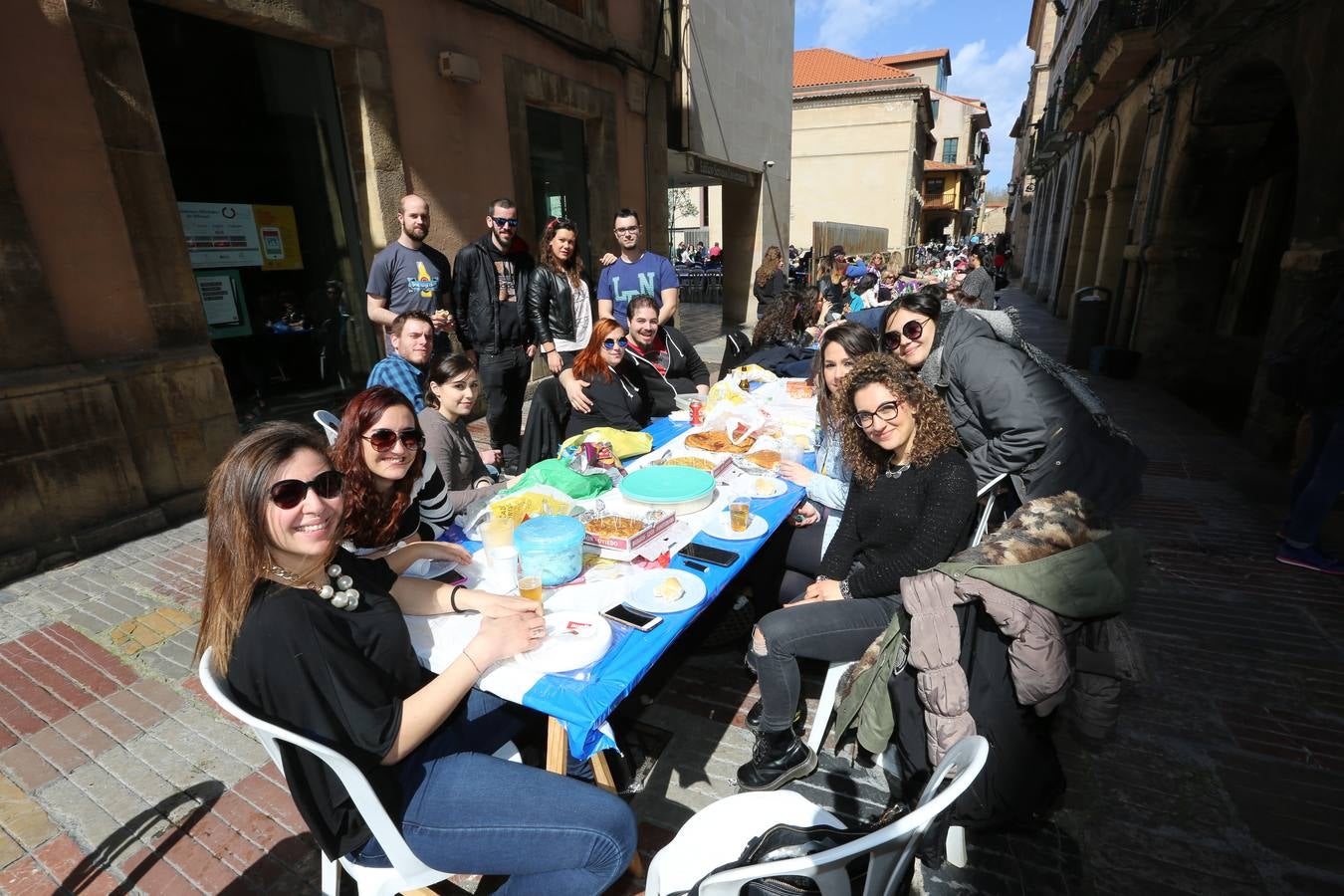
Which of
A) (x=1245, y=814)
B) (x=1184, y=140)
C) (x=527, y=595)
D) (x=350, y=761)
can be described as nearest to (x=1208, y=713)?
(x=1245, y=814)

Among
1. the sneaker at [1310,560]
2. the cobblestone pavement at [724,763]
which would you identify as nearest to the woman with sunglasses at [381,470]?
the cobblestone pavement at [724,763]

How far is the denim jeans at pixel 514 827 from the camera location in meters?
1.61

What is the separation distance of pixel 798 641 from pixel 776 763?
506 mm

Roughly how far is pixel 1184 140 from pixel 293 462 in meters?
10.5

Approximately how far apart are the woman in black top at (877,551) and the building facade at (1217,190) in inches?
200

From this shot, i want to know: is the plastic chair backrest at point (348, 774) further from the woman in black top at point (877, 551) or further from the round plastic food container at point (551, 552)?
the woman in black top at point (877, 551)

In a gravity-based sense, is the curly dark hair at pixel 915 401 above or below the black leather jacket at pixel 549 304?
below

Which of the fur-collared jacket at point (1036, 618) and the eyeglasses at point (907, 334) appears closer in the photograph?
the fur-collared jacket at point (1036, 618)

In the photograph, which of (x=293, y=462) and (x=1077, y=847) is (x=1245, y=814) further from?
(x=293, y=462)

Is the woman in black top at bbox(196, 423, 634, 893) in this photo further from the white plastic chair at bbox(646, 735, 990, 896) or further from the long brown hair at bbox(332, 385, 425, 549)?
the long brown hair at bbox(332, 385, 425, 549)

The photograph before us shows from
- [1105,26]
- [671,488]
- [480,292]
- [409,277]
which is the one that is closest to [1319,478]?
[671,488]

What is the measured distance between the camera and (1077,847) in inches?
88.5

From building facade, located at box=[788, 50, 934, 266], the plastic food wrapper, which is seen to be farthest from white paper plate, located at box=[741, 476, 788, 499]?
building facade, located at box=[788, 50, 934, 266]

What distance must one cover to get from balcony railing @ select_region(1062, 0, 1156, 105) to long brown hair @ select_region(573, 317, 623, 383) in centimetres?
760
